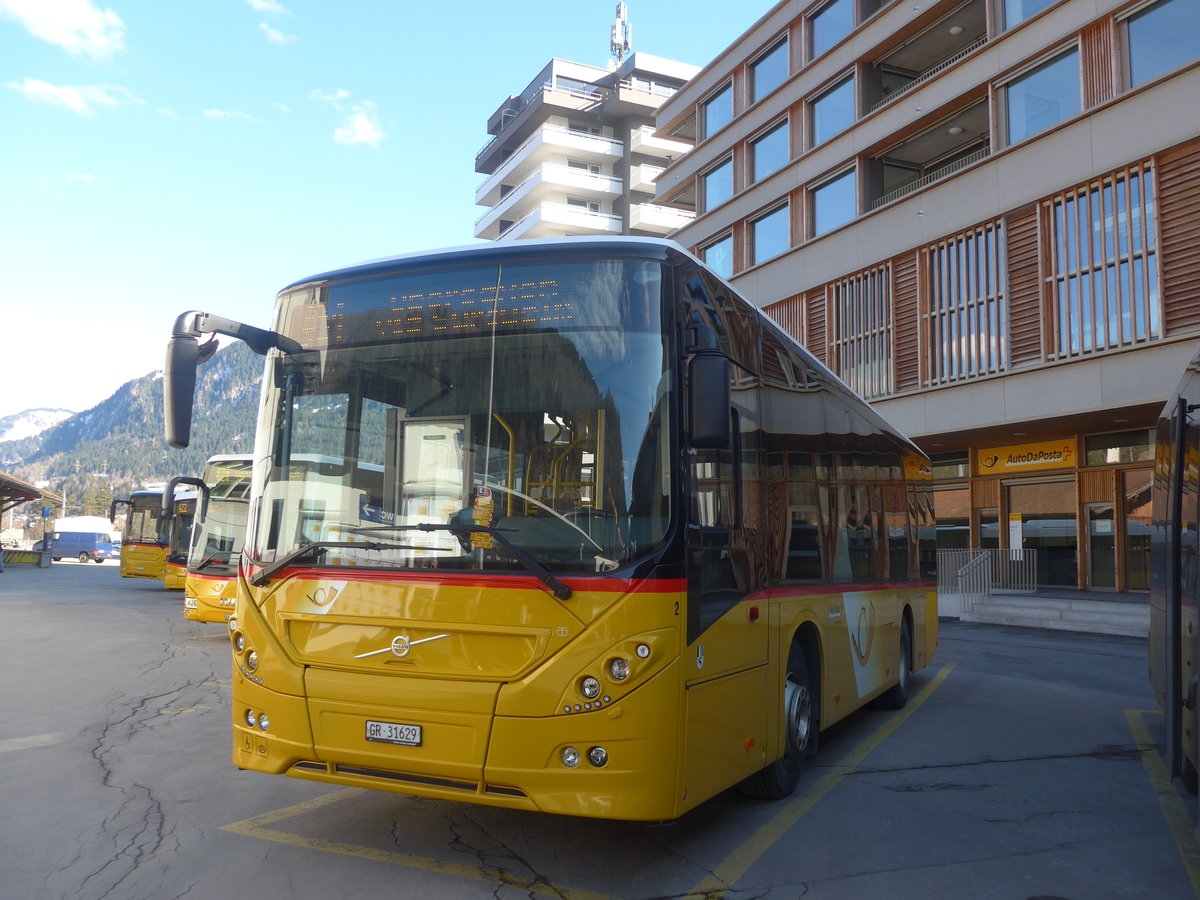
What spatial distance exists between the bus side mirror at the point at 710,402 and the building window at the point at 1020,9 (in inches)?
898

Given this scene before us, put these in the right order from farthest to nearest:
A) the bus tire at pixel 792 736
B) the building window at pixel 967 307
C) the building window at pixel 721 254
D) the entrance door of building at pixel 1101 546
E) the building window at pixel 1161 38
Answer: the building window at pixel 721 254, the entrance door of building at pixel 1101 546, the building window at pixel 967 307, the building window at pixel 1161 38, the bus tire at pixel 792 736

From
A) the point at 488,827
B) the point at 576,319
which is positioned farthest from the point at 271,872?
the point at 576,319

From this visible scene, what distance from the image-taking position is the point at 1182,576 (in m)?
6.01

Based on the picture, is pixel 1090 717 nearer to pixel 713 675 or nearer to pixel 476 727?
pixel 713 675

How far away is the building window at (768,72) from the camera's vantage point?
32562 millimetres

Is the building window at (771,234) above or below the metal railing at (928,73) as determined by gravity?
below

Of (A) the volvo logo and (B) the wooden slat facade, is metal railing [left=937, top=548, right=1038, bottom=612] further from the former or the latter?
(A) the volvo logo

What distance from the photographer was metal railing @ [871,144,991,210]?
25.2 metres

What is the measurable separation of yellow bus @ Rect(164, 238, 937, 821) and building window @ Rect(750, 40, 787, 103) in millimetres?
29823

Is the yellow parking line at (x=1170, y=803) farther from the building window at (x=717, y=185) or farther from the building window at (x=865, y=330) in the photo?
the building window at (x=717, y=185)

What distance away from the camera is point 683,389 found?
184 inches

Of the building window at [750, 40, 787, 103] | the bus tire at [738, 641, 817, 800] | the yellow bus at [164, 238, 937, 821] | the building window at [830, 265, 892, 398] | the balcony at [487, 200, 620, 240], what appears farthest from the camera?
the balcony at [487, 200, 620, 240]

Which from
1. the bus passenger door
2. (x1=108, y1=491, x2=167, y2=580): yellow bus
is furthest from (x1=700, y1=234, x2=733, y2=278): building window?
the bus passenger door

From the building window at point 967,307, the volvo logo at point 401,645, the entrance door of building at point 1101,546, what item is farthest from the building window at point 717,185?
the volvo logo at point 401,645
